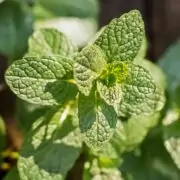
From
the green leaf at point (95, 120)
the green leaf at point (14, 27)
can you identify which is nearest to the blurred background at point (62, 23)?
the green leaf at point (14, 27)

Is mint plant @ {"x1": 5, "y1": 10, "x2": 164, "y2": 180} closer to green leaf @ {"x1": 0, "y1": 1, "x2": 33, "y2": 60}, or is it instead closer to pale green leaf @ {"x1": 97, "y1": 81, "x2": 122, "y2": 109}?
pale green leaf @ {"x1": 97, "y1": 81, "x2": 122, "y2": 109}

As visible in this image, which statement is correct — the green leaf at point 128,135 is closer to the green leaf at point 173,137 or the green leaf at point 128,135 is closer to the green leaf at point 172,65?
the green leaf at point 173,137

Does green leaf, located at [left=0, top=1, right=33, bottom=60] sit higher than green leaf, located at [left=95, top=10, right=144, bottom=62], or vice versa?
green leaf, located at [left=95, top=10, right=144, bottom=62]

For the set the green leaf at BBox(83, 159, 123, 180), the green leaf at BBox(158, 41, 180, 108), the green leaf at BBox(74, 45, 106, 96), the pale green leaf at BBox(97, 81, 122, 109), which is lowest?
the green leaf at BBox(83, 159, 123, 180)

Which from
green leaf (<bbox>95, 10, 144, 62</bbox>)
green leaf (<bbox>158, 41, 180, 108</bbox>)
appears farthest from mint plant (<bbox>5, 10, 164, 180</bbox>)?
green leaf (<bbox>158, 41, 180, 108</bbox>)

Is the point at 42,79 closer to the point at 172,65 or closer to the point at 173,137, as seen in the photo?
the point at 173,137

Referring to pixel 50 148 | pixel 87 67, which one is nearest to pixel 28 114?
pixel 50 148

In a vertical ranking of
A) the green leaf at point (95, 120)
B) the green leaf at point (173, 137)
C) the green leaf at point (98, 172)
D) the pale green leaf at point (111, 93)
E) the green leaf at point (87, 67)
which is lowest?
the green leaf at point (98, 172)
